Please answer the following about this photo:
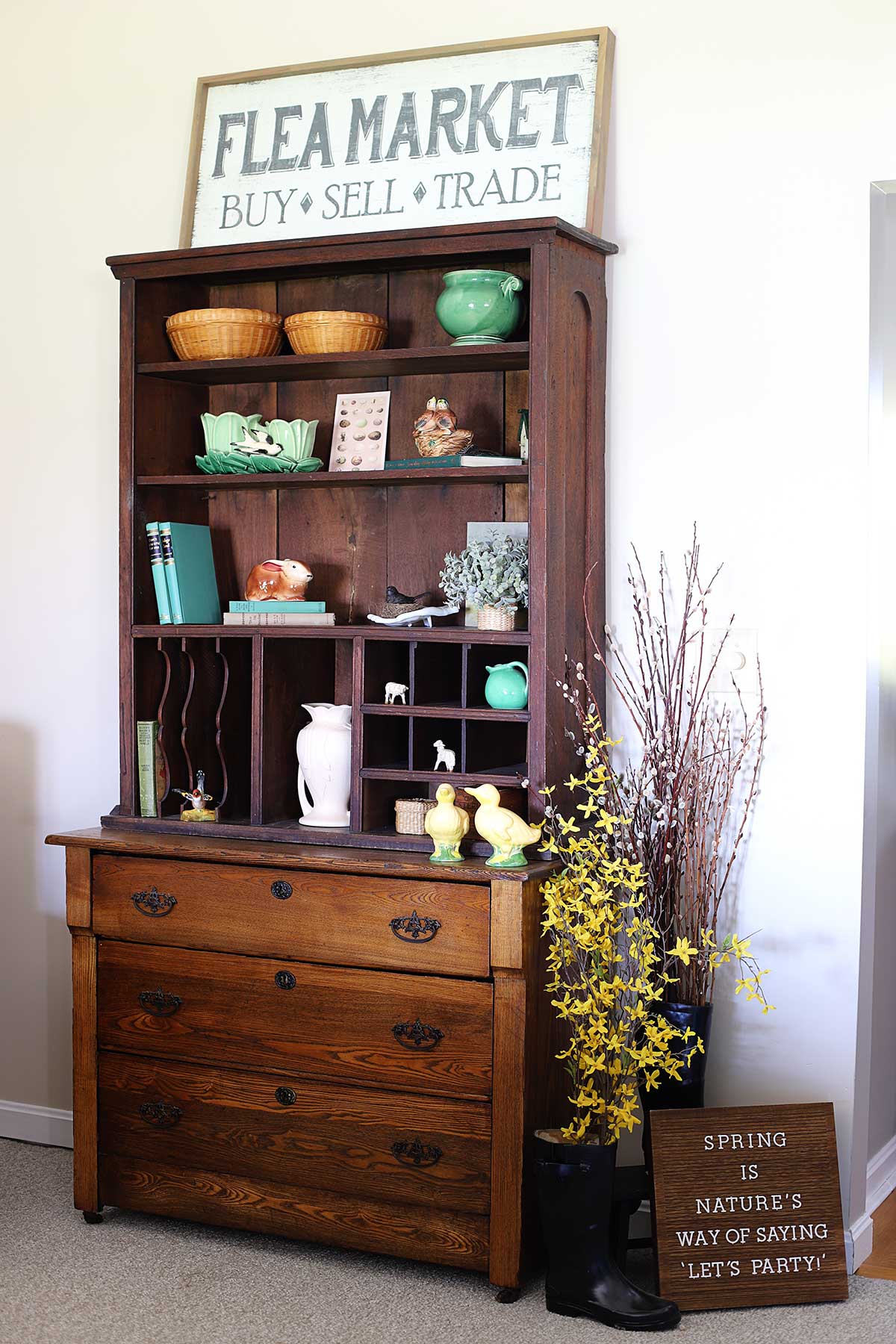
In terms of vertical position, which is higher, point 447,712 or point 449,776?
point 447,712

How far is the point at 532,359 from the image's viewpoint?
2.63 m

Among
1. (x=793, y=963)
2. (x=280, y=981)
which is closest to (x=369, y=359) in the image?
(x=280, y=981)

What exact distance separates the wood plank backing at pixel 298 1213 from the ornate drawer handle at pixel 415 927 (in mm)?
505

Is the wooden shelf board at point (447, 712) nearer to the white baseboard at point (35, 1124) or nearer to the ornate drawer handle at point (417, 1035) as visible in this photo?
the ornate drawer handle at point (417, 1035)

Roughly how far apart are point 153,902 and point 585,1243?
1068 millimetres

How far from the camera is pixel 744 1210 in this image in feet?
8.29

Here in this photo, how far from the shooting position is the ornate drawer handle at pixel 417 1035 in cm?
257

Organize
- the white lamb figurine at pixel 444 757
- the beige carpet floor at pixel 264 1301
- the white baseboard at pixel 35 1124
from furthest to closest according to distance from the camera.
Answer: the white baseboard at pixel 35 1124 → the white lamb figurine at pixel 444 757 → the beige carpet floor at pixel 264 1301

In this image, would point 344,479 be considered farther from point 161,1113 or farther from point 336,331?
point 161,1113

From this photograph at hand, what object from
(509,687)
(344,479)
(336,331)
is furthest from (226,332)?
(509,687)

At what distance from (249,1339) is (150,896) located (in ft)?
2.81

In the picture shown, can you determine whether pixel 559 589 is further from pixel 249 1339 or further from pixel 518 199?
pixel 249 1339

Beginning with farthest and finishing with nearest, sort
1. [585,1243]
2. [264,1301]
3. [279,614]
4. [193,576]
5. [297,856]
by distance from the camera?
[193,576] → [279,614] → [297,856] → [264,1301] → [585,1243]

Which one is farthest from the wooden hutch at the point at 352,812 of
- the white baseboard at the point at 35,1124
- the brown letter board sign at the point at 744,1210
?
the white baseboard at the point at 35,1124
